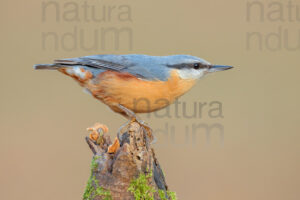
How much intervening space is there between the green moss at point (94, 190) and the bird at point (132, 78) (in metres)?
0.66

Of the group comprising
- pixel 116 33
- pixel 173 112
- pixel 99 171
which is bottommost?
pixel 99 171

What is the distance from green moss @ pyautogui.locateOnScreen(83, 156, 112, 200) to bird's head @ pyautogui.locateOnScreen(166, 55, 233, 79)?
1.16 meters

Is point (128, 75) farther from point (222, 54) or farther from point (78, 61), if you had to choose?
point (222, 54)

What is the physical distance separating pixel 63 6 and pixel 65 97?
4.06 ft

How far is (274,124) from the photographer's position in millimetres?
7406

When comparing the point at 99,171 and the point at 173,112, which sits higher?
the point at 173,112

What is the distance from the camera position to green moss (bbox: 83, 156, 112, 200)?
385 cm

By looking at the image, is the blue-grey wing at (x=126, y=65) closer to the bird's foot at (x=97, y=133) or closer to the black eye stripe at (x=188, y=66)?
the black eye stripe at (x=188, y=66)

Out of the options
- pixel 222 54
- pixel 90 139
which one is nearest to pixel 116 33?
pixel 222 54

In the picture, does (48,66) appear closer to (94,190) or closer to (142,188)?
(94,190)

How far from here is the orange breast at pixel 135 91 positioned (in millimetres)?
4477

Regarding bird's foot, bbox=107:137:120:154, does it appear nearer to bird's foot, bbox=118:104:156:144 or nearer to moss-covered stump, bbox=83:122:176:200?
moss-covered stump, bbox=83:122:176:200

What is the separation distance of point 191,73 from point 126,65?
61cm

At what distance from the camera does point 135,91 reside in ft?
14.7
